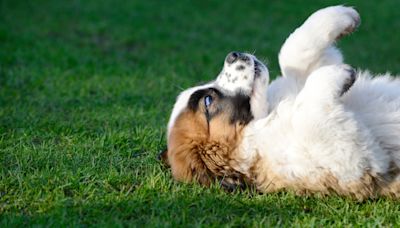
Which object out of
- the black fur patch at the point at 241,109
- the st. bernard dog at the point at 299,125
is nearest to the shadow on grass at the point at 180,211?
the st. bernard dog at the point at 299,125

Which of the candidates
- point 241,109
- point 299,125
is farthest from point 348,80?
point 241,109

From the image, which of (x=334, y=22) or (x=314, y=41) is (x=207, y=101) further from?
(x=334, y=22)

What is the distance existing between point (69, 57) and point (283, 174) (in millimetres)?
4867

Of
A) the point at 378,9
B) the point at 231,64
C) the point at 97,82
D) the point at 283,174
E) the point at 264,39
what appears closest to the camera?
the point at 283,174

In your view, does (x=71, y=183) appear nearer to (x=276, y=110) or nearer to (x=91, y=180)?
(x=91, y=180)

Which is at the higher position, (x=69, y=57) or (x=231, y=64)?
(x=231, y=64)

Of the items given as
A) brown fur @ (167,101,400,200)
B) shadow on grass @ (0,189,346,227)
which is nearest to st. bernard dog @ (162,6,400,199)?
brown fur @ (167,101,400,200)

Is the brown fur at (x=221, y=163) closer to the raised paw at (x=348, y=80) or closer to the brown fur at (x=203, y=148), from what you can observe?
the brown fur at (x=203, y=148)

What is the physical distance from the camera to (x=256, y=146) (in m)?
4.38

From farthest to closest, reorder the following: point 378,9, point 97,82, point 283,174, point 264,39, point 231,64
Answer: point 378,9 → point 264,39 → point 97,82 → point 231,64 → point 283,174

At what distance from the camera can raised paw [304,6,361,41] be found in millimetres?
4863

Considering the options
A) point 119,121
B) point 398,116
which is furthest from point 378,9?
point 398,116

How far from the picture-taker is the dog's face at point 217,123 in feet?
14.7

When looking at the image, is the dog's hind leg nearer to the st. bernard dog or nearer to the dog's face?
the st. bernard dog
